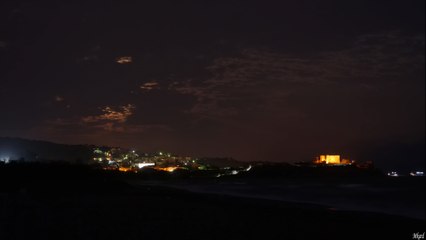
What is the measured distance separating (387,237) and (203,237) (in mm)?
6220

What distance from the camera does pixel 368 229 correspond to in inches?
766

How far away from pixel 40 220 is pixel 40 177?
45.1 meters

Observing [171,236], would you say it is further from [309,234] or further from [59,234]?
[309,234]

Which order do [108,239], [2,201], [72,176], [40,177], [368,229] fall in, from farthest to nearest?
[72,176], [40,177], [2,201], [368,229], [108,239]

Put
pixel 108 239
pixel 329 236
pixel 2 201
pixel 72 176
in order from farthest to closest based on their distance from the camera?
pixel 72 176
pixel 2 201
pixel 329 236
pixel 108 239

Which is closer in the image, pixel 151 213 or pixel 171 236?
pixel 171 236

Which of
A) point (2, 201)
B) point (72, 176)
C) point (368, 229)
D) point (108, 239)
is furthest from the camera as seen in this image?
point (72, 176)

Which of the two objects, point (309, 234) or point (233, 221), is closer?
point (309, 234)

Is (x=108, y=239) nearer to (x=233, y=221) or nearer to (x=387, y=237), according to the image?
(x=233, y=221)

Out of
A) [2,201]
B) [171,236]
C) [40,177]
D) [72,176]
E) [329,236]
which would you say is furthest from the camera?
[72,176]

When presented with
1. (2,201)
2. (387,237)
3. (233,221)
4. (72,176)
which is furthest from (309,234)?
(72,176)

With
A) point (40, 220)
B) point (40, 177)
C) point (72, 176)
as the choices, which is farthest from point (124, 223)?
point (72, 176)

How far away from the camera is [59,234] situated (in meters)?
14.2

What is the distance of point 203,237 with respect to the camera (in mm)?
15000
